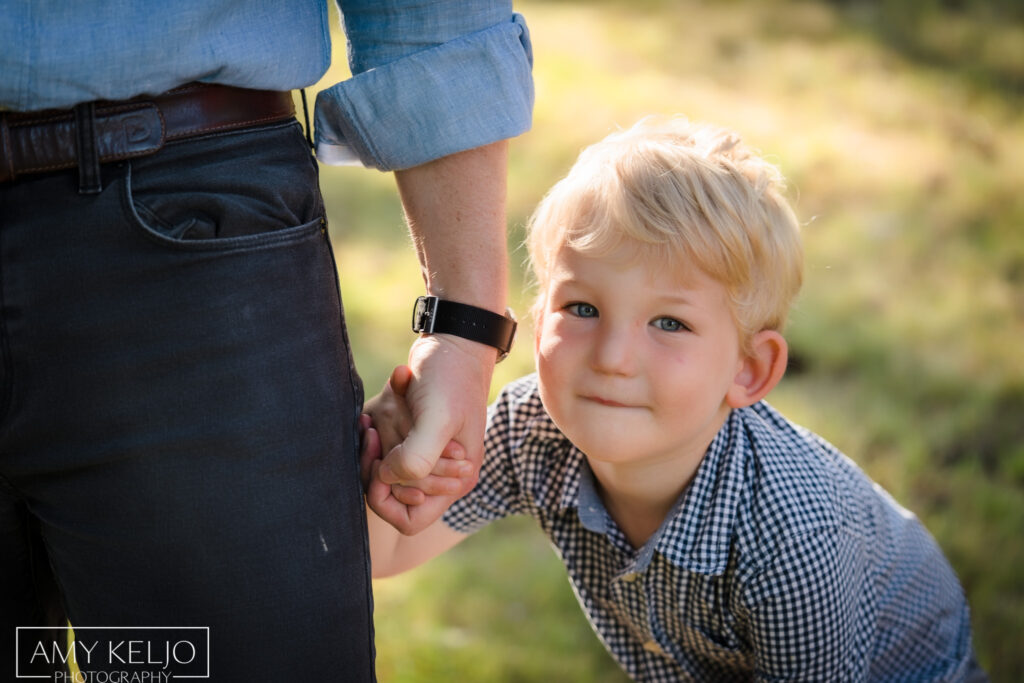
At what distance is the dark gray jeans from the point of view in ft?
3.83

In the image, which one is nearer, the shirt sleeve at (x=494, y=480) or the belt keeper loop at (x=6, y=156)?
the belt keeper loop at (x=6, y=156)

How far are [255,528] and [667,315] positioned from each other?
741 millimetres

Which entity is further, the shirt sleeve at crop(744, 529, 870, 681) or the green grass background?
the green grass background

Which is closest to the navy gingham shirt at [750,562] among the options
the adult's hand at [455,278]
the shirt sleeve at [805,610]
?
the shirt sleeve at [805,610]

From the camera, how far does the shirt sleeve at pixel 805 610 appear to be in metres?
1.71

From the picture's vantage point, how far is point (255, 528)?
124cm

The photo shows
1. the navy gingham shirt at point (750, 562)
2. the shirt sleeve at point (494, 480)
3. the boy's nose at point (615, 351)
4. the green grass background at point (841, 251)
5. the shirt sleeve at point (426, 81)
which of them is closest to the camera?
the shirt sleeve at point (426, 81)

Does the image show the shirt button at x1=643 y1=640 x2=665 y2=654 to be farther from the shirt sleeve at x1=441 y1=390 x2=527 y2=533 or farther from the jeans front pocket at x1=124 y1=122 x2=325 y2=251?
the jeans front pocket at x1=124 y1=122 x2=325 y2=251

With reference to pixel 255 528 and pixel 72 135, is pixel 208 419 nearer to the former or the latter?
pixel 255 528

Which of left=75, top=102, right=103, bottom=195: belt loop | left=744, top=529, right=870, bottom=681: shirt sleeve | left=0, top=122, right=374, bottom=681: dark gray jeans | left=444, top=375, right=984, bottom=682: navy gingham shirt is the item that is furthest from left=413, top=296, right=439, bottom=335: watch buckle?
left=744, top=529, right=870, bottom=681: shirt sleeve

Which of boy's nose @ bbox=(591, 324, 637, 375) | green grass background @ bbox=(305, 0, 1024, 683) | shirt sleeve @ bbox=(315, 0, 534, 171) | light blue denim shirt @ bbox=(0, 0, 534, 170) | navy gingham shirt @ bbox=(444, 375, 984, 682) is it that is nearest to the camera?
light blue denim shirt @ bbox=(0, 0, 534, 170)

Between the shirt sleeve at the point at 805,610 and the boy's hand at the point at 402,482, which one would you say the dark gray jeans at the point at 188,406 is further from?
the shirt sleeve at the point at 805,610

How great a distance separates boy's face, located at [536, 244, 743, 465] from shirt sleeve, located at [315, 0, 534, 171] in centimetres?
36

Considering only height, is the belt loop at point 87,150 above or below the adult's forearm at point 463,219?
above
